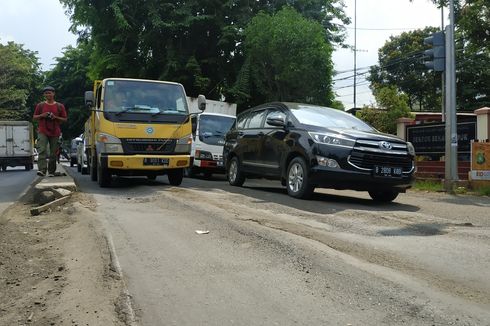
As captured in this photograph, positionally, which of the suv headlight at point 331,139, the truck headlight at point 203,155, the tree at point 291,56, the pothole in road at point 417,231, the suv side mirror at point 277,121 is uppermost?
the tree at point 291,56

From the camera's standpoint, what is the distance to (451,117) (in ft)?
39.9

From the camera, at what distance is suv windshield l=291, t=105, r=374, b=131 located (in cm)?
955

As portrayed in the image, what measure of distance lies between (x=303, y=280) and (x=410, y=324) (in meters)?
1.07

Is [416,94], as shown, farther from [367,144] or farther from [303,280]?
[303,280]

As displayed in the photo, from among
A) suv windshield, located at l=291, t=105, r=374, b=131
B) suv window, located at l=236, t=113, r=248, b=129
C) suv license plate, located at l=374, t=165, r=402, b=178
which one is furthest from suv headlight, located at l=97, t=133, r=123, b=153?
suv license plate, located at l=374, t=165, r=402, b=178

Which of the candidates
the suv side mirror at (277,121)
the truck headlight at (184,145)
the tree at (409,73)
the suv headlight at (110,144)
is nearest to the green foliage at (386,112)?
the truck headlight at (184,145)

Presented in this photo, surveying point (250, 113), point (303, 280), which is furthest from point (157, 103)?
point (303, 280)

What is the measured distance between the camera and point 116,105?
11117 mm

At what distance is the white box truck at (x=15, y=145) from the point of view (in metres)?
31.0

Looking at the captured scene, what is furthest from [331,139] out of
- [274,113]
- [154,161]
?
[154,161]

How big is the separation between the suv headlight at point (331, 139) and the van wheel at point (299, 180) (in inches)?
17.4

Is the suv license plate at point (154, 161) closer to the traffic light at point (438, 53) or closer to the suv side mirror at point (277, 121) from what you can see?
the suv side mirror at point (277, 121)

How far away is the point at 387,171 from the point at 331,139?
103cm

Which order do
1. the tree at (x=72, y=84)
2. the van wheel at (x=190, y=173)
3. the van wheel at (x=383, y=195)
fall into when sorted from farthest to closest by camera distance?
the tree at (x=72, y=84), the van wheel at (x=190, y=173), the van wheel at (x=383, y=195)
